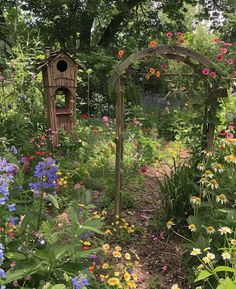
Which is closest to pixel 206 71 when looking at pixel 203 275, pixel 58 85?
pixel 203 275

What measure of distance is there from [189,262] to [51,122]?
8.88 feet

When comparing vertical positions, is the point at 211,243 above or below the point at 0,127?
below

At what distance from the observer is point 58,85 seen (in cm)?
486

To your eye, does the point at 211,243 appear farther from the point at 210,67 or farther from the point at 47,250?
the point at 210,67

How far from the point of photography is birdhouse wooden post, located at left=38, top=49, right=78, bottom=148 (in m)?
4.77

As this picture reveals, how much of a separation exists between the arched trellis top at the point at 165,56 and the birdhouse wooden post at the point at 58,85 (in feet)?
5.27

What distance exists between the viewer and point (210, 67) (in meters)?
3.25

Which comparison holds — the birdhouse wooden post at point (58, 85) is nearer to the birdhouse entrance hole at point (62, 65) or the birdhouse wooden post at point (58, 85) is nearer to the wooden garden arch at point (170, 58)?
the birdhouse entrance hole at point (62, 65)

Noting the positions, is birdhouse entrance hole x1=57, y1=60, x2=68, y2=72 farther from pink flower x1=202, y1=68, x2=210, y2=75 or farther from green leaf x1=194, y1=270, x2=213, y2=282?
green leaf x1=194, y1=270, x2=213, y2=282

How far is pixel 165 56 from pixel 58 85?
1905 millimetres

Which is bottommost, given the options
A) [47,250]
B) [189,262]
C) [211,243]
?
[189,262]

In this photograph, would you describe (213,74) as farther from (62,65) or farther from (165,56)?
(62,65)

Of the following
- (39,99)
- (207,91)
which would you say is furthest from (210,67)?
(39,99)

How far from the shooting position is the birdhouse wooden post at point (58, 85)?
477 cm
